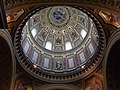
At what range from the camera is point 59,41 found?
29.5 meters

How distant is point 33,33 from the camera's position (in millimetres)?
27875

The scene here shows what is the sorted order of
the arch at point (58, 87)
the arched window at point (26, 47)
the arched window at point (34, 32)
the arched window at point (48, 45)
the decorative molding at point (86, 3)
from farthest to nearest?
the arched window at point (48, 45)
the arched window at point (34, 32)
the arched window at point (26, 47)
the arch at point (58, 87)
the decorative molding at point (86, 3)

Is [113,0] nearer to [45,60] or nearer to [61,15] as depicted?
[45,60]

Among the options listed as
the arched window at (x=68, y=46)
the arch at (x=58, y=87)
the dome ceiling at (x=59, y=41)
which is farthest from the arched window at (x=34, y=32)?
the arch at (x=58, y=87)

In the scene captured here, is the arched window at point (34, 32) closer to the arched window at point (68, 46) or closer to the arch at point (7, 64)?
the arched window at point (68, 46)

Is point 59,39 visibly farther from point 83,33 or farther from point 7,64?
point 7,64

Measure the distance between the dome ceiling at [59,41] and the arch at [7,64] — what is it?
9.74 ft

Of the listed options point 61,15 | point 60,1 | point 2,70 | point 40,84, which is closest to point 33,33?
point 61,15

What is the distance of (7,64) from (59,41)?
34.3ft

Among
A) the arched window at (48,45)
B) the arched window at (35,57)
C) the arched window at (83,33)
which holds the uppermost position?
the arched window at (83,33)

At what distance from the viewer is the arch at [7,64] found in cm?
1909

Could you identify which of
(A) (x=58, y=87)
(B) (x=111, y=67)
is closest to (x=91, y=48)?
(B) (x=111, y=67)

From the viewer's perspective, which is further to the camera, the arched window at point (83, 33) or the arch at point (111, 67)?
the arched window at point (83, 33)

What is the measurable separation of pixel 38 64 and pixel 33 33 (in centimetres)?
414
